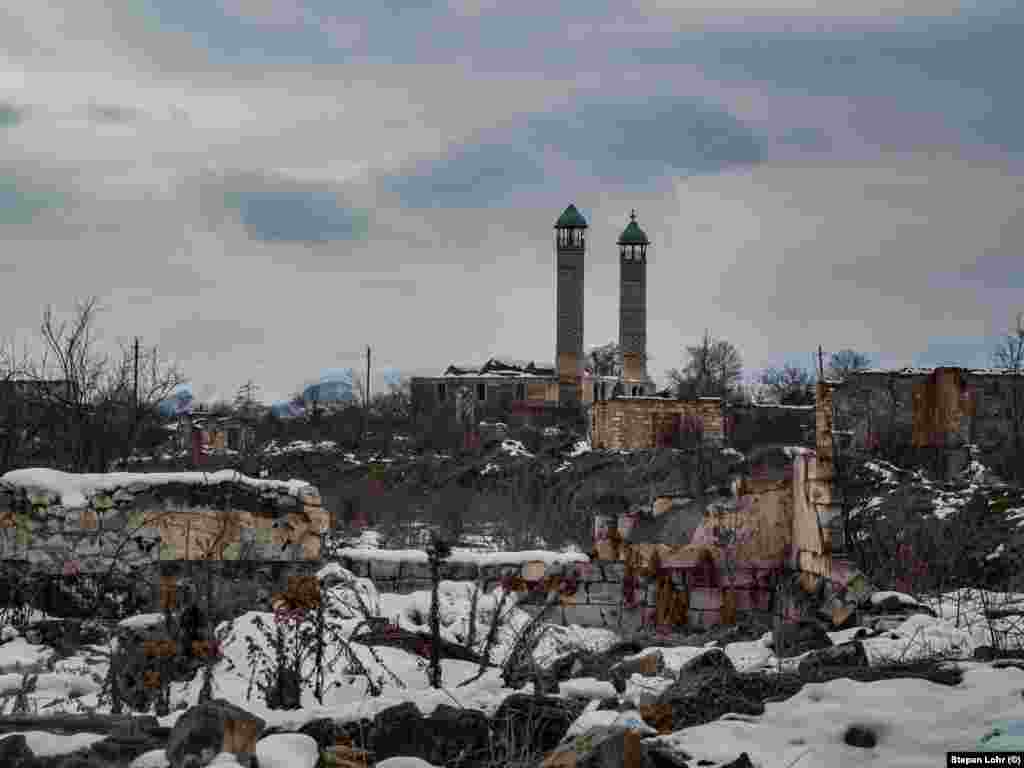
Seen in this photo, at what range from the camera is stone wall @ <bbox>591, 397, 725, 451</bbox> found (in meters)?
36.0

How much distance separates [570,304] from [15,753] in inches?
2822

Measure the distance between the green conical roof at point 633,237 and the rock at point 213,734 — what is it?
76.5 meters

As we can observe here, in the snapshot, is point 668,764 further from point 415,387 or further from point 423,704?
point 415,387

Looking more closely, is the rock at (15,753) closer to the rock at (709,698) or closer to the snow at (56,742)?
the snow at (56,742)

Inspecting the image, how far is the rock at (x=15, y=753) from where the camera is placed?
3783 millimetres

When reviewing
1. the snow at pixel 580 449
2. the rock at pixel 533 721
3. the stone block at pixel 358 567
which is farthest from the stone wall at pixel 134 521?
the snow at pixel 580 449

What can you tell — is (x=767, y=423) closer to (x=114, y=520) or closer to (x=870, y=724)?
(x=114, y=520)

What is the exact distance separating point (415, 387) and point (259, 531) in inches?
2073

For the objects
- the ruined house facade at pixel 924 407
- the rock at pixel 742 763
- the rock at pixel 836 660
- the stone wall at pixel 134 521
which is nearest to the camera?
the rock at pixel 742 763

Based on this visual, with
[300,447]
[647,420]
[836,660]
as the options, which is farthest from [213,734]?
[300,447]

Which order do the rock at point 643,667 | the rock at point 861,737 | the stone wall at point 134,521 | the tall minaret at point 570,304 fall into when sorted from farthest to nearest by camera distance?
1. the tall minaret at point 570,304
2. the stone wall at point 134,521
3. the rock at point 643,667
4. the rock at point 861,737

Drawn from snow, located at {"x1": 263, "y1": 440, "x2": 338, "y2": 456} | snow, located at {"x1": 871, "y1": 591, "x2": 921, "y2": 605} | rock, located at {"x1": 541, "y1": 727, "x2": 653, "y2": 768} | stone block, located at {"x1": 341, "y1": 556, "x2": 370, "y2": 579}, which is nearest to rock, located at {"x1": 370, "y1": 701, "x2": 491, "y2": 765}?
rock, located at {"x1": 541, "y1": 727, "x2": 653, "y2": 768}

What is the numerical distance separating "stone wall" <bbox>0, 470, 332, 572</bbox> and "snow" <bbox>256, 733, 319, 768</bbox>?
17.3 feet

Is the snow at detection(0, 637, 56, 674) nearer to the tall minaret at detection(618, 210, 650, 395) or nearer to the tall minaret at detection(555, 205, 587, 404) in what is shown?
the tall minaret at detection(555, 205, 587, 404)
